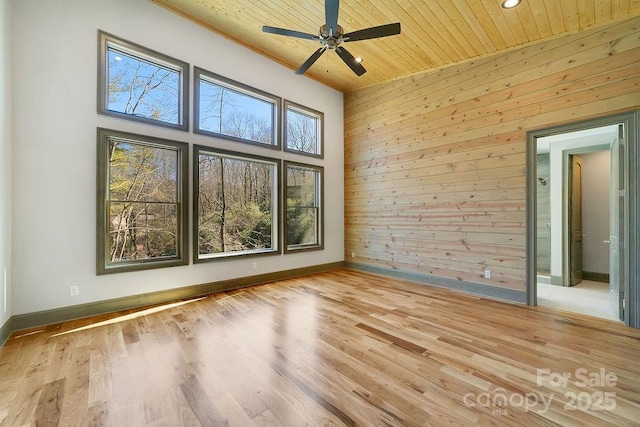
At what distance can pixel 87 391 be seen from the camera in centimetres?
181

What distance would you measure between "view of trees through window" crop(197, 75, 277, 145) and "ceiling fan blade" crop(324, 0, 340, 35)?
7.37 feet

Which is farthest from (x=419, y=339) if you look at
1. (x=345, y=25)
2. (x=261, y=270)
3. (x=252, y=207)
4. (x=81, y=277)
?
(x=345, y=25)

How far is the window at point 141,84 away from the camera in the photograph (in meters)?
3.28

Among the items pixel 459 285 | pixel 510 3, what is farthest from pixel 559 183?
pixel 510 3

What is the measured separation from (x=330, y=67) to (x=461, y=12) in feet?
7.78

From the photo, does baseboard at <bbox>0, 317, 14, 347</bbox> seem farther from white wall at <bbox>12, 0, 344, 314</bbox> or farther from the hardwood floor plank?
the hardwood floor plank

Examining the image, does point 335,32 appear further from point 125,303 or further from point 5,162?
point 125,303

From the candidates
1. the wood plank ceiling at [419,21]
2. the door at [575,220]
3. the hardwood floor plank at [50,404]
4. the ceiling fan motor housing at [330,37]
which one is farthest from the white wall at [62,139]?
the door at [575,220]

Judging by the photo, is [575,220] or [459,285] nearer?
[459,285]

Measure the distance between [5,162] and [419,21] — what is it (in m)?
5.05

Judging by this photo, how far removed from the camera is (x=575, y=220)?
4.87 metres

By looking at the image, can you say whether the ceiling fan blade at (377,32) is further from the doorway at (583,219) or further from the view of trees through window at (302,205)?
the view of trees through window at (302,205)

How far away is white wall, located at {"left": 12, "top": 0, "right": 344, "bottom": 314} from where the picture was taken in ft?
9.12

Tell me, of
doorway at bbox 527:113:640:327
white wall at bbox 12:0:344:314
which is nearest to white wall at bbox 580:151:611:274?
doorway at bbox 527:113:640:327
